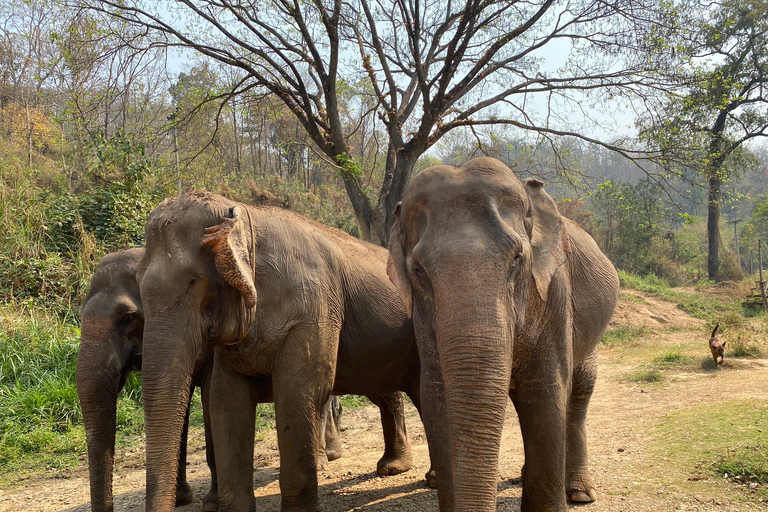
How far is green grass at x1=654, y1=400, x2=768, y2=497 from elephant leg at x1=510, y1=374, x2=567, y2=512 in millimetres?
1858

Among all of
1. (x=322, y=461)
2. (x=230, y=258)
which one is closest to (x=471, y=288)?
(x=230, y=258)

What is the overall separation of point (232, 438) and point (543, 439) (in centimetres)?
223

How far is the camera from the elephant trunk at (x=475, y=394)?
111 inches

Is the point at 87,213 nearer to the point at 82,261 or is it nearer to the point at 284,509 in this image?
the point at 82,261

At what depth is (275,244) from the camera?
14.7 ft

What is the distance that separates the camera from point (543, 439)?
368 cm

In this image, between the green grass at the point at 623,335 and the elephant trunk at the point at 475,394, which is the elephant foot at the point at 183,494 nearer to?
the elephant trunk at the point at 475,394

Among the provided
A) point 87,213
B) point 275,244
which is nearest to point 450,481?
point 275,244

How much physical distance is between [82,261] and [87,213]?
1446mm

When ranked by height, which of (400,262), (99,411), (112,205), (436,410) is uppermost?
(112,205)

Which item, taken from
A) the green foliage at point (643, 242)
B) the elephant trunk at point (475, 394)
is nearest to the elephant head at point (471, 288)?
the elephant trunk at point (475, 394)

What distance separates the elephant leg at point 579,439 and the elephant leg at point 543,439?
3.84ft

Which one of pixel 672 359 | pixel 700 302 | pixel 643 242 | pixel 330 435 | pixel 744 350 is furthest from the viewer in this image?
pixel 643 242

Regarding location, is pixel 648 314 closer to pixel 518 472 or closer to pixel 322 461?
pixel 518 472
